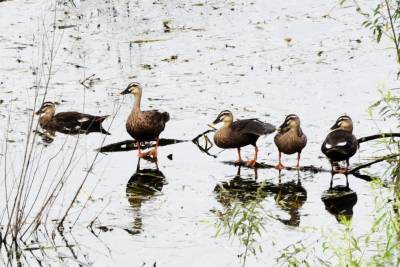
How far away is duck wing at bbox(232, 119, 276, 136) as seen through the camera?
1567cm

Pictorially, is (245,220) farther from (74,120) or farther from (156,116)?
(74,120)

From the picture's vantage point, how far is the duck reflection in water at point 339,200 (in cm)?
1318

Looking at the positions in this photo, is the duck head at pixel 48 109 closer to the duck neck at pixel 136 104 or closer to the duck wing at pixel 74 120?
the duck wing at pixel 74 120

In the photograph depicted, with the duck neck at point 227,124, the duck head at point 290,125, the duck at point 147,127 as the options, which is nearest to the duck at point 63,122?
Result: the duck at point 147,127

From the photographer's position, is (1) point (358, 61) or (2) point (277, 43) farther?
(2) point (277, 43)

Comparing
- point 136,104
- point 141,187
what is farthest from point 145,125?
point 141,187

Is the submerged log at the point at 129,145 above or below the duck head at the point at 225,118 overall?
below

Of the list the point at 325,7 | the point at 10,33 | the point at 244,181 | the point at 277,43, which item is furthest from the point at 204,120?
the point at 325,7

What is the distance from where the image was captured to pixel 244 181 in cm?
1467

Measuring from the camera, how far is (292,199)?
13.7 m

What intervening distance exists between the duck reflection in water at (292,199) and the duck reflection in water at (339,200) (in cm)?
32

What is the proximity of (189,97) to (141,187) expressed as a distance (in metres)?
4.96

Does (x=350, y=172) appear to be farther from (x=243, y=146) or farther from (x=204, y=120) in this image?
Result: (x=204, y=120)

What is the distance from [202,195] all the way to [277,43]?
9.70 meters
